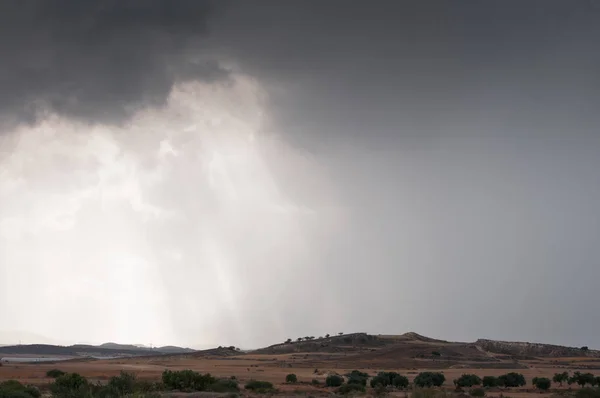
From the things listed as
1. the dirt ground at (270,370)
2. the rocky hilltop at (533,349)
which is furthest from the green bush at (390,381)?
the rocky hilltop at (533,349)

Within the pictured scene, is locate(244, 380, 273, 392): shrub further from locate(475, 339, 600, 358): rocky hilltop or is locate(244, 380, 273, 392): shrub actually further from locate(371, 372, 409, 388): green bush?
locate(475, 339, 600, 358): rocky hilltop

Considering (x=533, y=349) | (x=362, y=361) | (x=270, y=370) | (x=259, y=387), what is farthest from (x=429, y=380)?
(x=533, y=349)

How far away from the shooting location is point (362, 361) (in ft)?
461

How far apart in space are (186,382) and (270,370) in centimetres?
4665

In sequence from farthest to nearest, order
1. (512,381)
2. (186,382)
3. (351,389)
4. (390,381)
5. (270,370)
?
1. (270,370)
2. (512,381)
3. (390,381)
4. (351,389)
5. (186,382)

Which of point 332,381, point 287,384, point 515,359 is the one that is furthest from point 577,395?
point 515,359

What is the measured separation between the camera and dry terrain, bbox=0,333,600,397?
109m

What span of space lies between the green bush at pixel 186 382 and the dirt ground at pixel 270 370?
8284mm

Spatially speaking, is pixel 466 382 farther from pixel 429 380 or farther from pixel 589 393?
pixel 589 393

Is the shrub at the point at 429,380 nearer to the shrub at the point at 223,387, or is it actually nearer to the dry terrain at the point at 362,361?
the dry terrain at the point at 362,361

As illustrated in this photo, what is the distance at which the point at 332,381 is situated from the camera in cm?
7650

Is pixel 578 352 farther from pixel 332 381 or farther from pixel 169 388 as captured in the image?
pixel 169 388

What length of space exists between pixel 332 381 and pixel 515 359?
90665mm

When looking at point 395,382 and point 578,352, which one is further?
point 578,352
